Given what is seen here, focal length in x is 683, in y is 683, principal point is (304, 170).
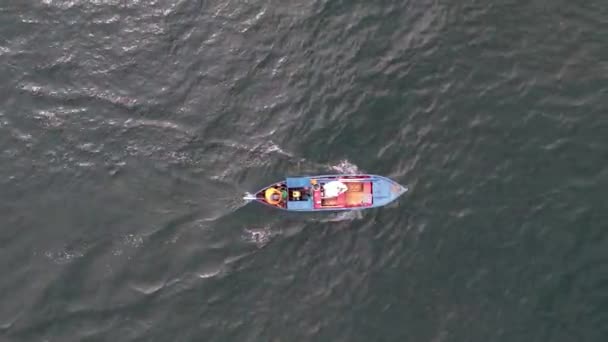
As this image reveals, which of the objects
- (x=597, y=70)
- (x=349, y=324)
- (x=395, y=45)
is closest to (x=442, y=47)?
(x=395, y=45)

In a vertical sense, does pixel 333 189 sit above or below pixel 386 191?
above

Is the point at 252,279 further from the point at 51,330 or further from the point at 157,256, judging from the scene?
the point at 51,330

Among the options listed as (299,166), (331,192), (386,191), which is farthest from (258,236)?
(386,191)

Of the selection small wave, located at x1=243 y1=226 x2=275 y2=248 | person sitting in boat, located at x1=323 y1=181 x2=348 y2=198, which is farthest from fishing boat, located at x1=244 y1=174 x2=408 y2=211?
small wave, located at x1=243 y1=226 x2=275 y2=248

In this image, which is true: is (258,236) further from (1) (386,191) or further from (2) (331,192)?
(1) (386,191)

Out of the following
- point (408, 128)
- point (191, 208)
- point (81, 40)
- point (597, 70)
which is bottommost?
point (191, 208)

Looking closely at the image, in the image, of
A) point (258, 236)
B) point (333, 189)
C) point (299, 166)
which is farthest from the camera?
point (299, 166)
